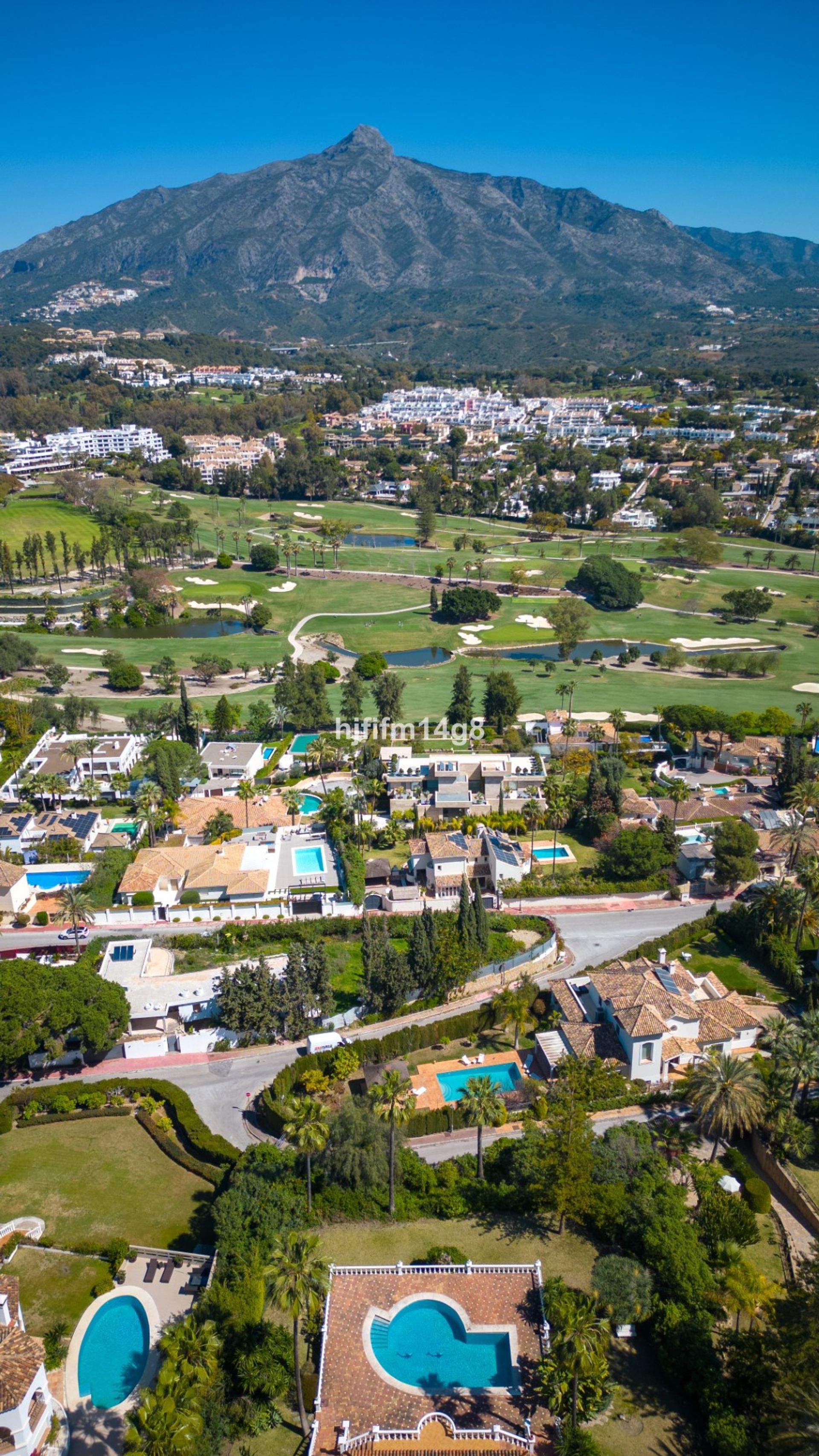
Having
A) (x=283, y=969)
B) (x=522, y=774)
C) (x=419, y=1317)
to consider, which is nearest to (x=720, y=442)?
(x=522, y=774)

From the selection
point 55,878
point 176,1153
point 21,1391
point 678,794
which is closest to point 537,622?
point 678,794

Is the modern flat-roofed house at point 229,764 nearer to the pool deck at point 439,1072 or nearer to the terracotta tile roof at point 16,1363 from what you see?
the pool deck at point 439,1072

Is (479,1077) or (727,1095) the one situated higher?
(727,1095)

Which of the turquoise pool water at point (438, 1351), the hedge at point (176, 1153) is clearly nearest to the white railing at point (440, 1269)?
the turquoise pool water at point (438, 1351)

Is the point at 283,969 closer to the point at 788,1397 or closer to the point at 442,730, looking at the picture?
the point at 788,1397

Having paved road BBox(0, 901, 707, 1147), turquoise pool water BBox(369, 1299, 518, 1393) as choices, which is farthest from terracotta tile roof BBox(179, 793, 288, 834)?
turquoise pool water BBox(369, 1299, 518, 1393)

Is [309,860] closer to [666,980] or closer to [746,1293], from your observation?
[666,980]
